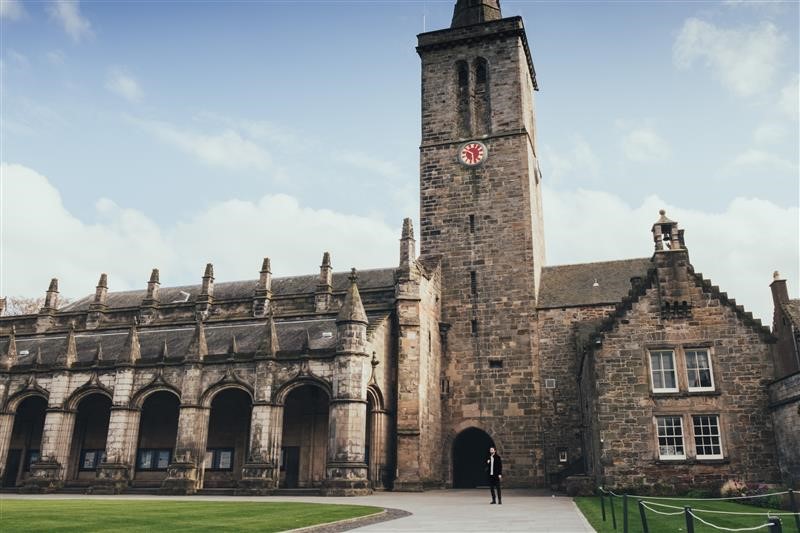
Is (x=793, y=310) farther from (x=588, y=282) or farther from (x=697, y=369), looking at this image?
(x=588, y=282)

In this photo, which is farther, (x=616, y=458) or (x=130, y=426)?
(x=130, y=426)

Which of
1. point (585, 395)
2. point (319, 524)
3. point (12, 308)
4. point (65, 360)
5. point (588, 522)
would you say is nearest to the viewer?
point (319, 524)

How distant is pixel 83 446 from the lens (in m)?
36.0

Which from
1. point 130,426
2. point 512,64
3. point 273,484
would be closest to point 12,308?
point 130,426

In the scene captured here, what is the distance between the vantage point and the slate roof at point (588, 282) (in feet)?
118

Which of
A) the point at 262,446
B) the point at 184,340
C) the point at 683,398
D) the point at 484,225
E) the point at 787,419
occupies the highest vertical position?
the point at 484,225

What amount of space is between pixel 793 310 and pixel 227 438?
1134 inches

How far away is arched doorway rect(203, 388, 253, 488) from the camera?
33.1 metres

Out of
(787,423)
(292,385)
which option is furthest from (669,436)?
(292,385)

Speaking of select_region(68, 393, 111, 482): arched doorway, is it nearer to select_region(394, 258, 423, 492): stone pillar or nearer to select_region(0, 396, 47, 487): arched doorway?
select_region(0, 396, 47, 487): arched doorway

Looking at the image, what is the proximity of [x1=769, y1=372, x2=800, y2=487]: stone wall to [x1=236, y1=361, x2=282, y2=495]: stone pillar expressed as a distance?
2038cm

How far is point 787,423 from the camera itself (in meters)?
23.4

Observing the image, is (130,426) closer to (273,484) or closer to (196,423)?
(196,423)

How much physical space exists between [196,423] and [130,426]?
4003 millimetres
